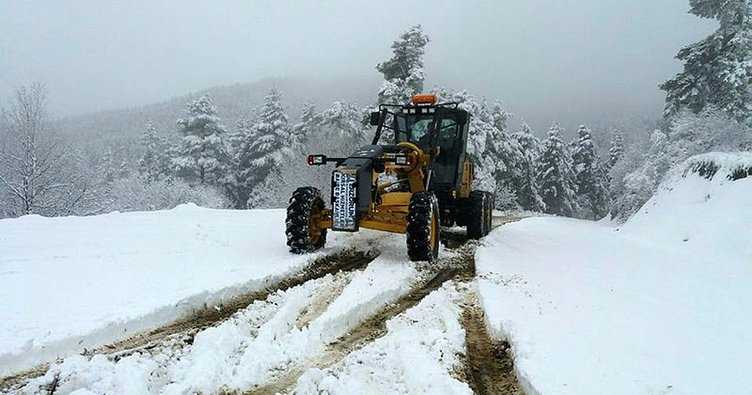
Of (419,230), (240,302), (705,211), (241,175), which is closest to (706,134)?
(705,211)

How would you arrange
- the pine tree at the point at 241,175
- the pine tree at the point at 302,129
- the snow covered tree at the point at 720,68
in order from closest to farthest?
1. the snow covered tree at the point at 720,68
2. the pine tree at the point at 302,129
3. the pine tree at the point at 241,175

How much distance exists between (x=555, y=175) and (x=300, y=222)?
3963 cm

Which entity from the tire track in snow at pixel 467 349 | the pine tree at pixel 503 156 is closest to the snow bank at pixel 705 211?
the tire track in snow at pixel 467 349

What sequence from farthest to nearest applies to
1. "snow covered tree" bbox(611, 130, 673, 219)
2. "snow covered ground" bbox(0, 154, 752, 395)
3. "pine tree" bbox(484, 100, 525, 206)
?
"pine tree" bbox(484, 100, 525, 206), "snow covered tree" bbox(611, 130, 673, 219), "snow covered ground" bbox(0, 154, 752, 395)

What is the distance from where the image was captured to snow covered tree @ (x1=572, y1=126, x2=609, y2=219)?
157 ft

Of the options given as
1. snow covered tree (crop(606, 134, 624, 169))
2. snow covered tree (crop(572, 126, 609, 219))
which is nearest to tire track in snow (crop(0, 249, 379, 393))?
snow covered tree (crop(572, 126, 609, 219))

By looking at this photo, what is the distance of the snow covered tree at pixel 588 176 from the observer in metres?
47.8

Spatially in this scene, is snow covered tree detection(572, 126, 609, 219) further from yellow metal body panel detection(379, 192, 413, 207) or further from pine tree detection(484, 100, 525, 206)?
yellow metal body panel detection(379, 192, 413, 207)

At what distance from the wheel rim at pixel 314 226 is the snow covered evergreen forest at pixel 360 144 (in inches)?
746

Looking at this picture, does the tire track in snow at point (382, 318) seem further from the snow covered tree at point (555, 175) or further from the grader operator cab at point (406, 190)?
the snow covered tree at point (555, 175)

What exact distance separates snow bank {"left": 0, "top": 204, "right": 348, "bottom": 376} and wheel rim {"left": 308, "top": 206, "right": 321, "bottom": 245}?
0.51m

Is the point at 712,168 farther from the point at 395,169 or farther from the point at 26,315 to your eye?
the point at 26,315

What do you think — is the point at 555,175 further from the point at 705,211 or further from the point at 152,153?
the point at 152,153

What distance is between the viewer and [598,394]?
3.23 m
